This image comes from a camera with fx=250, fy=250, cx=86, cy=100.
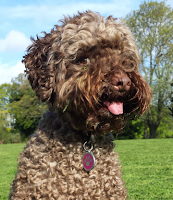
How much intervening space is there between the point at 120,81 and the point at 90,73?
0.35 metres

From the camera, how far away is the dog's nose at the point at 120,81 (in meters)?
2.46

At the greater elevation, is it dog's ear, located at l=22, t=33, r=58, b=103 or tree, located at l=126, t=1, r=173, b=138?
tree, located at l=126, t=1, r=173, b=138

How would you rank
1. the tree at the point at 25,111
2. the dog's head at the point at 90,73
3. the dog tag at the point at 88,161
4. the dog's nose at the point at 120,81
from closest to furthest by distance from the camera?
the dog's nose at the point at 120,81 → the dog's head at the point at 90,73 → the dog tag at the point at 88,161 → the tree at the point at 25,111

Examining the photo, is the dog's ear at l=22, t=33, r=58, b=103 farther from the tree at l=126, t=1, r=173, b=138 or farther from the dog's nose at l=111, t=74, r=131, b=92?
the tree at l=126, t=1, r=173, b=138

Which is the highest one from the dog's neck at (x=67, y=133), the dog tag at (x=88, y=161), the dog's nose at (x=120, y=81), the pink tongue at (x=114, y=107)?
the dog's nose at (x=120, y=81)

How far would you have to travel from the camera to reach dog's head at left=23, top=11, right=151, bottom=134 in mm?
2570

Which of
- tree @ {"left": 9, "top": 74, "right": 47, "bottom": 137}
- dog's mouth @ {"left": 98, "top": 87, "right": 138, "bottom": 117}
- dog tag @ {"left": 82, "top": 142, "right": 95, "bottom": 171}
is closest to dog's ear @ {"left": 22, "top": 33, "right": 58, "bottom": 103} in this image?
dog's mouth @ {"left": 98, "top": 87, "right": 138, "bottom": 117}

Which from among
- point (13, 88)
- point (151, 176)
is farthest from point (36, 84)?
point (13, 88)

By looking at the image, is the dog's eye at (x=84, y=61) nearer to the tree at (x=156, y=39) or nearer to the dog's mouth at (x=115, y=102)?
the dog's mouth at (x=115, y=102)

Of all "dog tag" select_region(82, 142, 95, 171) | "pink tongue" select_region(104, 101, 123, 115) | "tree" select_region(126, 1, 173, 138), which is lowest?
"dog tag" select_region(82, 142, 95, 171)

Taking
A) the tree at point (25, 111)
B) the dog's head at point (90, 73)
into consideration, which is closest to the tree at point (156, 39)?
the tree at point (25, 111)

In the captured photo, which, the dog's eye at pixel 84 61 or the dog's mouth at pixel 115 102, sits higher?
the dog's eye at pixel 84 61

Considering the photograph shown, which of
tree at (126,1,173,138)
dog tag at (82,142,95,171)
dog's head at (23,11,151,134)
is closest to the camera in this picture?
dog's head at (23,11,151,134)

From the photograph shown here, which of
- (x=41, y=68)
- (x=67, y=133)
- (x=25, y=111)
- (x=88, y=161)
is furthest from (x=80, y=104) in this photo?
(x=25, y=111)
